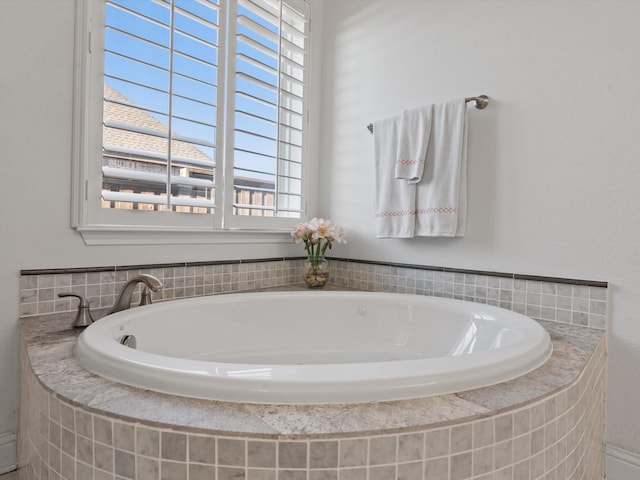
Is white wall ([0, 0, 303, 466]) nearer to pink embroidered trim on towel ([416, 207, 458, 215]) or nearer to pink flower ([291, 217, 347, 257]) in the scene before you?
pink flower ([291, 217, 347, 257])

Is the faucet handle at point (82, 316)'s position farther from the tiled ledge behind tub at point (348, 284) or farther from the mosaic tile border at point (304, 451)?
the mosaic tile border at point (304, 451)

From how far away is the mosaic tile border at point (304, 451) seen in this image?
67 cm

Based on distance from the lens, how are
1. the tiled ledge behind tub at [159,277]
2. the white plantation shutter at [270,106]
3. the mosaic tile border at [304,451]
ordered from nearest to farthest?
the mosaic tile border at [304,451]
the tiled ledge behind tub at [159,277]
the white plantation shutter at [270,106]

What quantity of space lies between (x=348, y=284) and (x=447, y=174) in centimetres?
93

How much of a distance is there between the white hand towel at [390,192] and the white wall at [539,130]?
12 cm

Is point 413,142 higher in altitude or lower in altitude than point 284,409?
higher

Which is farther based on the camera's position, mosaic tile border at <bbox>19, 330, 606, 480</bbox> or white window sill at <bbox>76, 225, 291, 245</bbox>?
white window sill at <bbox>76, 225, 291, 245</bbox>

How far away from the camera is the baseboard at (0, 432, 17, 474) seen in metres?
1.37

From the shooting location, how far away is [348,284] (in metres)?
2.41

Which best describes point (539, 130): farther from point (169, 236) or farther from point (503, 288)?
point (169, 236)

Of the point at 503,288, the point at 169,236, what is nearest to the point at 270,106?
the point at 169,236

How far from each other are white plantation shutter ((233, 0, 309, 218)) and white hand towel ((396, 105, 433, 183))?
2.37ft

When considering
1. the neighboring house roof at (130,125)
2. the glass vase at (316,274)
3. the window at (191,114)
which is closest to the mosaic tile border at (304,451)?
the window at (191,114)

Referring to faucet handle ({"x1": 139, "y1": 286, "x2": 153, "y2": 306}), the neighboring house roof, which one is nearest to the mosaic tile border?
faucet handle ({"x1": 139, "y1": 286, "x2": 153, "y2": 306})
